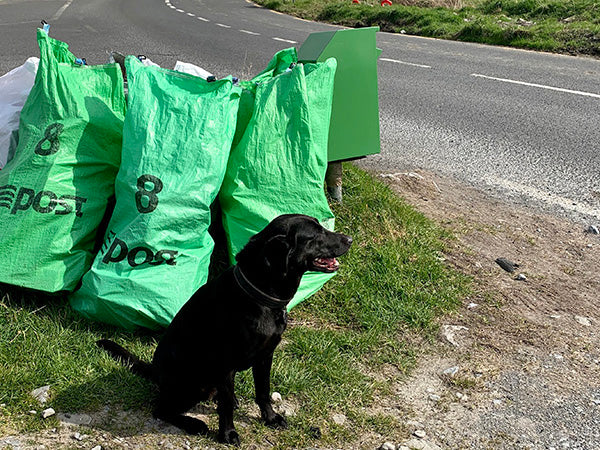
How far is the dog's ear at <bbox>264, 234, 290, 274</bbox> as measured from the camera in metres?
2.72

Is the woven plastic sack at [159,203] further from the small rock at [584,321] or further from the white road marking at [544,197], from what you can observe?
the white road marking at [544,197]

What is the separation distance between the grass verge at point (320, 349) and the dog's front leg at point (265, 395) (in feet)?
0.15

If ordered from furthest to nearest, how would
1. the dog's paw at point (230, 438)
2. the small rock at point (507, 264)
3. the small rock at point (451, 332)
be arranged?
1. the small rock at point (507, 264)
2. the small rock at point (451, 332)
3. the dog's paw at point (230, 438)

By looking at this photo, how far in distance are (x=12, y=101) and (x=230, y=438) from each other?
255 centimetres

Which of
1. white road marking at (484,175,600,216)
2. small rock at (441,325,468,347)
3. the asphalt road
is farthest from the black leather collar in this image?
white road marking at (484,175,600,216)

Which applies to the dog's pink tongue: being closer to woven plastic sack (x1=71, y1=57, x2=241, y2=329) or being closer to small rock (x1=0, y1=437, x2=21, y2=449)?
woven plastic sack (x1=71, y1=57, x2=241, y2=329)

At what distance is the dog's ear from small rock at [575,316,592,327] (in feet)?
6.11

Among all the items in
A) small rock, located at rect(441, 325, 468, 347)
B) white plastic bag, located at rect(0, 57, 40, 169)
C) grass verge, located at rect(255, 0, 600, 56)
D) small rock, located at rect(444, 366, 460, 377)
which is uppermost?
grass verge, located at rect(255, 0, 600, 56)

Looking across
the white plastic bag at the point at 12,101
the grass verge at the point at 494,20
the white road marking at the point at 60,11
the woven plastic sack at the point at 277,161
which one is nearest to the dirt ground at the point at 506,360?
the woven plastic sack at the point at 277,161

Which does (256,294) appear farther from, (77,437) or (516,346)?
(516,346)

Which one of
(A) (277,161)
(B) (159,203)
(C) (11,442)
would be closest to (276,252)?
(B) (159,203)

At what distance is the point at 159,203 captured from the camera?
3330 millimetres

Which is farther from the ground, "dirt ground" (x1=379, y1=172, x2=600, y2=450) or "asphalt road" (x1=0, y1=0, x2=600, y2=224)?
"asphalt road" (x1=0, y1=0, x2=600, y2=224)

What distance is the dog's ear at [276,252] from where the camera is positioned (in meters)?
2.72
